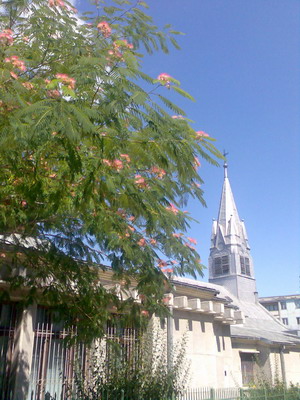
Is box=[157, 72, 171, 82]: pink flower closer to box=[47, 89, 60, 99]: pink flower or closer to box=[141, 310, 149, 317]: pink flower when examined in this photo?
box=[47, 89, 60, 99]: pink flower

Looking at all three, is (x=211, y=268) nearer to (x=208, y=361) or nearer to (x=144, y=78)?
(x=208, y=361)

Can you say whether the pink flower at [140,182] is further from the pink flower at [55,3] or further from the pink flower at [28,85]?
the pink flower at [55,3]

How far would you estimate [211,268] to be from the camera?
4712 cm

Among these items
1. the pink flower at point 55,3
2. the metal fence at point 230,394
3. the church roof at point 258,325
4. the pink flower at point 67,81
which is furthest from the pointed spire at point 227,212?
the pink flower at point 67,81

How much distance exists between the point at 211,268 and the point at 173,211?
41.1 m

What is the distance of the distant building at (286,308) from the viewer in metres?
68.2

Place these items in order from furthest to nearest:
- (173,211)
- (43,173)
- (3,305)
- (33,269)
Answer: (3,305) → (33,269) → (173,211) → (43,173)

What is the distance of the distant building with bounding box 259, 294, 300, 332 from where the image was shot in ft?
224

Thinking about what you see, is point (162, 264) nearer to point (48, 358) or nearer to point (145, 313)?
point (145, 313)

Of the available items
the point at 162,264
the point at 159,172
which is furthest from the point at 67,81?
the point at 162,264

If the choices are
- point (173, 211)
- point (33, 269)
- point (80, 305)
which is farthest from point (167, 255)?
point (33, 269)

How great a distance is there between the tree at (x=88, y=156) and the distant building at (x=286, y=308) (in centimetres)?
6621

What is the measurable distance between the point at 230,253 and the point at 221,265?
1775mm

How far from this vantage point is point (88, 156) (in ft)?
17.8
